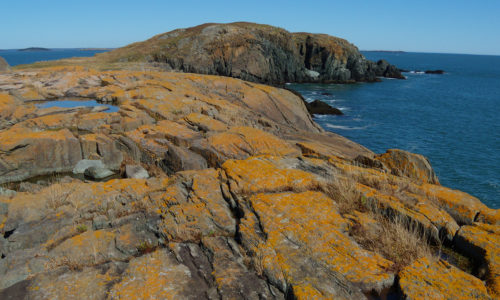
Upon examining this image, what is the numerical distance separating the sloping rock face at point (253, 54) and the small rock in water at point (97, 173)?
58124mm

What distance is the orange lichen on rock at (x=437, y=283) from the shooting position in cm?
404

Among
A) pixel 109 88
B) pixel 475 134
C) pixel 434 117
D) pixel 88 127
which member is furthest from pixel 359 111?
pixel 88 127

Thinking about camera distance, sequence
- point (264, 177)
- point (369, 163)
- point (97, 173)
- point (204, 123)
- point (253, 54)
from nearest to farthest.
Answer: point (264, 177) → point (369, 163) → point (97, 173) → point (204, 123) → point (253, 54)

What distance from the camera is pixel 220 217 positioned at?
630 cm

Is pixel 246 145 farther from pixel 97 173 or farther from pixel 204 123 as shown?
pixel 97 173

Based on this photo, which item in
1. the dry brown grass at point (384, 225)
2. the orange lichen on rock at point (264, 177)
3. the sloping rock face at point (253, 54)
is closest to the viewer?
the dry brown grass at point (384, 225)

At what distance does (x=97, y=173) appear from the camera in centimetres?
1148

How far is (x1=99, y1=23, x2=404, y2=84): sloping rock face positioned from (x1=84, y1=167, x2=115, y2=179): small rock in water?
58.1 m

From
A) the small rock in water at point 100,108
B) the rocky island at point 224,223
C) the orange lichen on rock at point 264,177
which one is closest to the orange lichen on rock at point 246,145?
the rocky island at point 224,223

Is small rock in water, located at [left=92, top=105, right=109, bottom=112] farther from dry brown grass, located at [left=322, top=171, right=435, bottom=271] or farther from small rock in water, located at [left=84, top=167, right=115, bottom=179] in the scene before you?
dry brown grass, located at [left=322, top=171, right=435, bottom=271]

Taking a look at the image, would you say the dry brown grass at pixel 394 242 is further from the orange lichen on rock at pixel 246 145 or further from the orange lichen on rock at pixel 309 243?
the orange lichen on rock at pixel 246 145

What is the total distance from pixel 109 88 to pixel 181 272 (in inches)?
771

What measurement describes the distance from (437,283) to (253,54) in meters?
80.9

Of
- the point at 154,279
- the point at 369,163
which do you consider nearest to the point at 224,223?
the point at 154,279
